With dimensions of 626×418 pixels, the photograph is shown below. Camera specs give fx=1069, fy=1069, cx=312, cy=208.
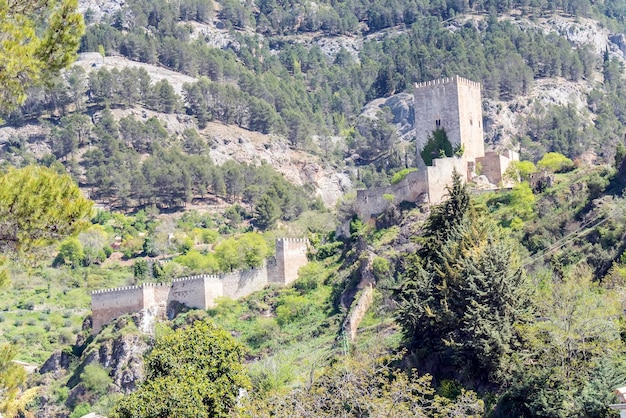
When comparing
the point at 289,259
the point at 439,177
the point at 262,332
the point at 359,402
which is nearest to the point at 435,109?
the point at 439,177

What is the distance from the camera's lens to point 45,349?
63594 millimetres

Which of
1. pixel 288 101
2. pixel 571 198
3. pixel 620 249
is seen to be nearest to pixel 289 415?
pixel 620 249

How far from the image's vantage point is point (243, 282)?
56.8 meters

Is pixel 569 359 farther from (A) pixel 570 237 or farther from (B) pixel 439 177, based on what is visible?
(B) pixel 439 177

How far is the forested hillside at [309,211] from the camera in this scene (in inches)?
1049

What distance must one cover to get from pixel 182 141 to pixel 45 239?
3434 inches

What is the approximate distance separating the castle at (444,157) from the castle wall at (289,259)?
404 cm

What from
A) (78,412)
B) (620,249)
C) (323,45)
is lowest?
(78,412)

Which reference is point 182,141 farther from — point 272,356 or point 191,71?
point 272,356

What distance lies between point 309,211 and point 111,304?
85.7 ft

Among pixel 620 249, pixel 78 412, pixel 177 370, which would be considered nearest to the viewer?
pixel 177 370

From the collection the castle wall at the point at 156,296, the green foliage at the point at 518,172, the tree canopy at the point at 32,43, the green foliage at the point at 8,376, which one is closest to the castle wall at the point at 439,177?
the green foliage at the point at 518,172

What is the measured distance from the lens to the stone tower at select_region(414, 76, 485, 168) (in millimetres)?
56188

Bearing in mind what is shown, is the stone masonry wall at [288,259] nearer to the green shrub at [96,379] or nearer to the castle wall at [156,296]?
the castle wall at [156,296]
